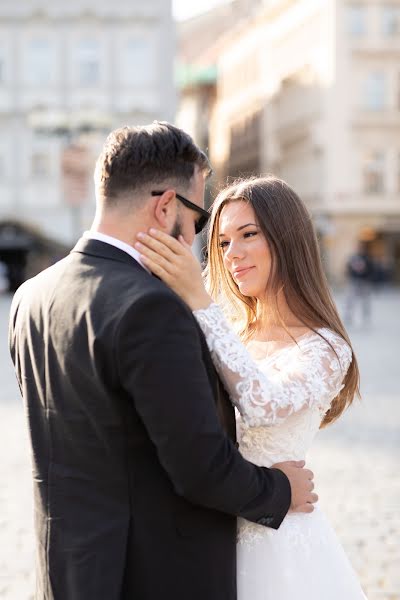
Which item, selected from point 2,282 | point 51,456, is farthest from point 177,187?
point 2,282

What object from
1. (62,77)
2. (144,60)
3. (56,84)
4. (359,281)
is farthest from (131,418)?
(62,77)

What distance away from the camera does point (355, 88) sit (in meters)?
53.1

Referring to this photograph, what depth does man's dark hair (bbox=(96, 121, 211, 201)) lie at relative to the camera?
7.76 feet

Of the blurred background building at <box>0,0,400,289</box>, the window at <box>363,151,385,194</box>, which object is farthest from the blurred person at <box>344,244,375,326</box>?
the window at <box>363,151,385,194</box>

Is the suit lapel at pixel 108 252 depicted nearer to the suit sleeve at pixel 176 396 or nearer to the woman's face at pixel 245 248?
the suit sleeve at pixel 176 396

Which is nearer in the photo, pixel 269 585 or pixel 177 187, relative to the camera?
pixel 177 187

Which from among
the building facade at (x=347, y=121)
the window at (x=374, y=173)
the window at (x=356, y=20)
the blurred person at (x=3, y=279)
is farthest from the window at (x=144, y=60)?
the window at (x=374, y=173)

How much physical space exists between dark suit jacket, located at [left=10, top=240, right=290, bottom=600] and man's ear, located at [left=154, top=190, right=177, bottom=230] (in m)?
0.11

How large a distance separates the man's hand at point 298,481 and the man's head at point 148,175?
67 centimetres

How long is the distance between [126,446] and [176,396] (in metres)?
0.19

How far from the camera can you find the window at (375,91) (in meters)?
53.7

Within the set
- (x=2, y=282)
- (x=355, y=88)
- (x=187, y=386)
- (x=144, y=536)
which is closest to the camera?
(x=187, y=386)

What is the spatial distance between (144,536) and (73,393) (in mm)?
350

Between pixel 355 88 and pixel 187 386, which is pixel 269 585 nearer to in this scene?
pixel 187 386
